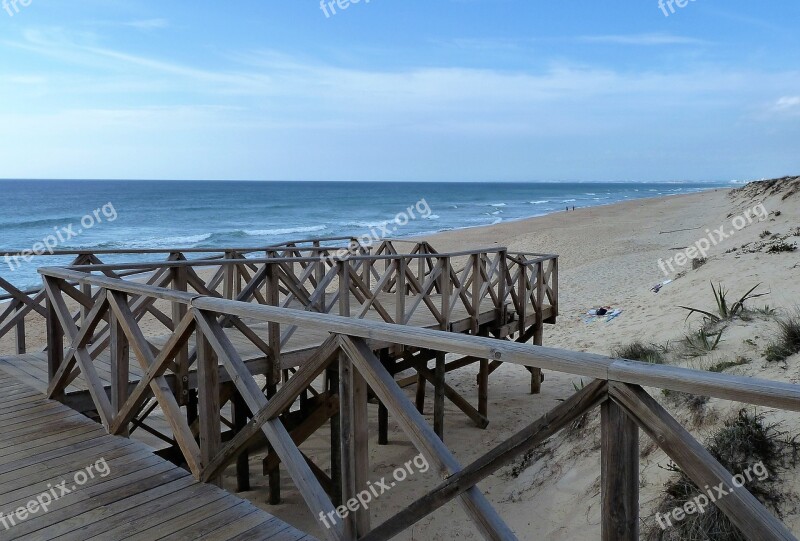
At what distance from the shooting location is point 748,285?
8836 millimetres

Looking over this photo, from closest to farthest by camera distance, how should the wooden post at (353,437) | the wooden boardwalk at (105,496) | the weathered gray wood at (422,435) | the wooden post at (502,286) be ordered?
the weathered gray wood at (422,435) → the wooden post at (353,437) → the wooden boardwalk at (105,496) → the wooden post at (502,286)

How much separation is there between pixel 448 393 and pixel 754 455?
4309 mm

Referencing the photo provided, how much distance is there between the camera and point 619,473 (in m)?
1.85

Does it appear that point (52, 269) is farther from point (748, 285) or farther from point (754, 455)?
point (748, 285)

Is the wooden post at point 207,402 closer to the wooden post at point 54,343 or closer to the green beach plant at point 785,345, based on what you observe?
the wooden post at point 54,343

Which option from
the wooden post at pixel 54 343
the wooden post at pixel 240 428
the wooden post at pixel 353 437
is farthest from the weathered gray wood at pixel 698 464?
the wooden post at pixel 240 428

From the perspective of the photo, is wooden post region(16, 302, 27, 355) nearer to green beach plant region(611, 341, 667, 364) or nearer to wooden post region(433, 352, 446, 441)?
wooden post region(433, 352, 446, 441)

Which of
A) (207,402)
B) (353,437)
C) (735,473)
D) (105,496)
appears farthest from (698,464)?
(105,496)

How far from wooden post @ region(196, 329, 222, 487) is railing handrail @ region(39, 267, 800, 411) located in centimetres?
29

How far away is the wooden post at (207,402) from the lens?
315cm

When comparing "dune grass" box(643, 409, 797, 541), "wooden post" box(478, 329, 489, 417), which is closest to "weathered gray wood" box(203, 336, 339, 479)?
"dune grass" box(643, 409, 797, 541)

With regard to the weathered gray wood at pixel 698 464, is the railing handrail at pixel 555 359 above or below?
above

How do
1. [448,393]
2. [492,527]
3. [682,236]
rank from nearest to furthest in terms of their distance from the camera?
[492,527] < [448,393] < [682,236]

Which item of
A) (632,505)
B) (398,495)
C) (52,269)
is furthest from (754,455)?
(52,269)
